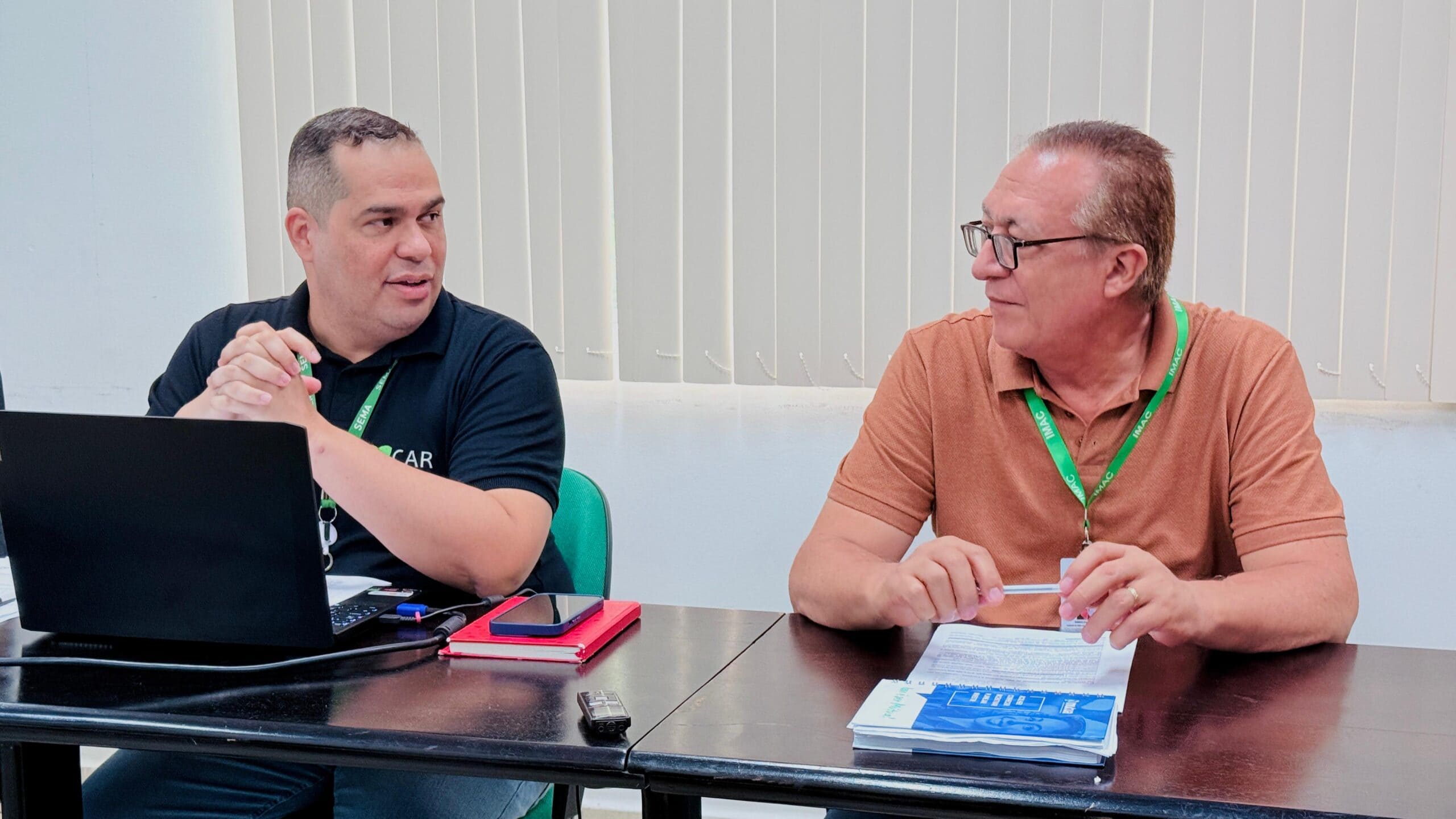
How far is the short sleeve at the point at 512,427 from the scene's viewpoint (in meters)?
1.87

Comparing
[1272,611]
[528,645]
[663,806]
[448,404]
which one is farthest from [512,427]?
[1272,611]

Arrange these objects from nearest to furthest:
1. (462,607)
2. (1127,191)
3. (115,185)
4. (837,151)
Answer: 1. (462,607)
2. (1127,191)
3. (837,151)
4. (115,185)

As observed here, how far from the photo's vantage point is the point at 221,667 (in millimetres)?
1434

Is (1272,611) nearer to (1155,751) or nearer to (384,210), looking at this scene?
(1155,751)

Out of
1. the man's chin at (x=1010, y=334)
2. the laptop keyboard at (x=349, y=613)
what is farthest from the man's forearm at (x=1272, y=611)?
the laptop keyboard at (x=349, y=613)

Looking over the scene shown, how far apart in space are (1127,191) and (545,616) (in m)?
1.01

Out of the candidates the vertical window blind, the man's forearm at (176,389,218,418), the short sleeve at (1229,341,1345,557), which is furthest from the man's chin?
the man's forearm at (176,389,218,418)

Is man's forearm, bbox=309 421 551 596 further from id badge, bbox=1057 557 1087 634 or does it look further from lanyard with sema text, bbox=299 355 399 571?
id badge, bbox=1057 557 1087 634

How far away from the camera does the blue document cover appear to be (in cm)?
115

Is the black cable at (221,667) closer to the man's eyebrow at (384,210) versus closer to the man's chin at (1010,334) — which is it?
the man's eyebrow at (384,210)

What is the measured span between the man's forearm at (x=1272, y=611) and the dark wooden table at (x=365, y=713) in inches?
21.6

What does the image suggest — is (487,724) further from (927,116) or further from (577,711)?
(927,116)

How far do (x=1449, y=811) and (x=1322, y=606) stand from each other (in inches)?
21.2

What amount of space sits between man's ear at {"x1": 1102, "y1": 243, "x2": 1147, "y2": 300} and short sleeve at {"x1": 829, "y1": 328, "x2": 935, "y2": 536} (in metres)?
0.29
